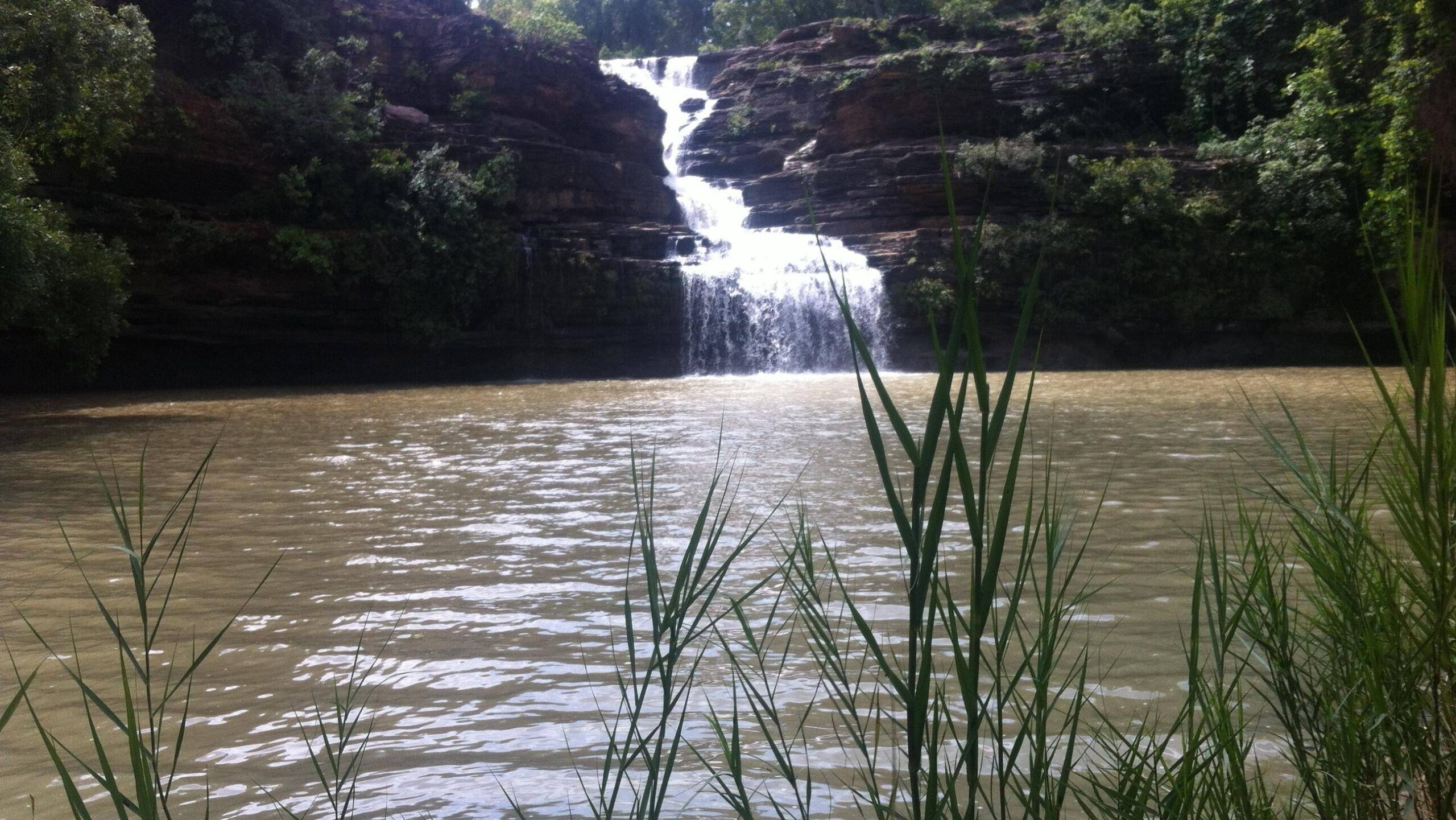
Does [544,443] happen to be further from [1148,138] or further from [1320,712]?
[1148,138]

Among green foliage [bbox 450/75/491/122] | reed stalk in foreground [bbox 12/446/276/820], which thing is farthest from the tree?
green foliage [bbox 450/75/491/122]

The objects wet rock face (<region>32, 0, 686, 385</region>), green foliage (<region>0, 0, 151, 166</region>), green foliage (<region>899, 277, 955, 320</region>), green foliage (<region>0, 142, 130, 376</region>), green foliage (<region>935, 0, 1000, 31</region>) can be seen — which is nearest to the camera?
green foliage (<region>0, 142, 130, 376</region>)

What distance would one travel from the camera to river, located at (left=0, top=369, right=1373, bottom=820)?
2.62m

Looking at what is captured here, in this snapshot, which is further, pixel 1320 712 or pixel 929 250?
pixel 929 250

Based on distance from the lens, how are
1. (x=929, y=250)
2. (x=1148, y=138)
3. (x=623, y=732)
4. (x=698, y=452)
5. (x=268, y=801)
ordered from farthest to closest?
(x=1148, y=138), (x=929, y=250), (x=698, y=452), (x=623, y=732), (x=268, y=801)

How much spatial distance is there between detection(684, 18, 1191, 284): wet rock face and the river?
39.9 feet

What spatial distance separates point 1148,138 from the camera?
1064 inches

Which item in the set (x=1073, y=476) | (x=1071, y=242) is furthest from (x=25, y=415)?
(x=1071, y=242)

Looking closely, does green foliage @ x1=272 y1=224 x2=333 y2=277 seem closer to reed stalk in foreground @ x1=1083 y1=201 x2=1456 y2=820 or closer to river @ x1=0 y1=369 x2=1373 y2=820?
river @ x1=0 y1=369 x2=1373 y2=820

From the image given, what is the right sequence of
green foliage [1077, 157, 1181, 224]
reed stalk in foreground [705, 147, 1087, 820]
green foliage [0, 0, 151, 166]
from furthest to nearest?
green foliage [1077, 157, 1181, 224], green foliage [0, 0, 151, 166], reed stalk in foreground [705, 147, 1087, 820]

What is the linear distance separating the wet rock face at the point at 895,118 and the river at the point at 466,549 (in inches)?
479

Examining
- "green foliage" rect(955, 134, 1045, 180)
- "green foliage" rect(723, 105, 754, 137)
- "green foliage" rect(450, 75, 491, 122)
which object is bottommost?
"green foliage" rect(955, 134, 1045, 180)

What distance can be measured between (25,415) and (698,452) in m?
9.59

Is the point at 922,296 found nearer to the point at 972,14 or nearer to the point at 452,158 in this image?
the point at 452,158
